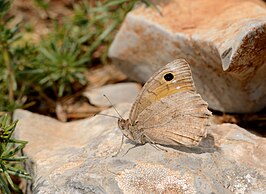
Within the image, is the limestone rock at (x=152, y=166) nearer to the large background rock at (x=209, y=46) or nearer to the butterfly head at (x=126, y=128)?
the butterfly head at (x=126, y=128)

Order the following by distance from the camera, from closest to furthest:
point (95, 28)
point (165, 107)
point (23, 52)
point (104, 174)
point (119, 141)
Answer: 1. point (104, 174)
2. point (165, 107)
3. point (119, 141)
4. point (23, 52)
5. point (95, 28)

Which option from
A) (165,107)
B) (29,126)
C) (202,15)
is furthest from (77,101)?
(165,107)

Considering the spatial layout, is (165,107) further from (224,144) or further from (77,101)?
(77,101)

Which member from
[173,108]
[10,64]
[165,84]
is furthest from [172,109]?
[10,64]

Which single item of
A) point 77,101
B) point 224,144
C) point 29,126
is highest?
point 224,144

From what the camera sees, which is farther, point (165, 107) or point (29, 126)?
point (29, 126)

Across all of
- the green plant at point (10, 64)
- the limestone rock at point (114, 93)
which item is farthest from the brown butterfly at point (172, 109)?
the green plant at point (10, 64)
